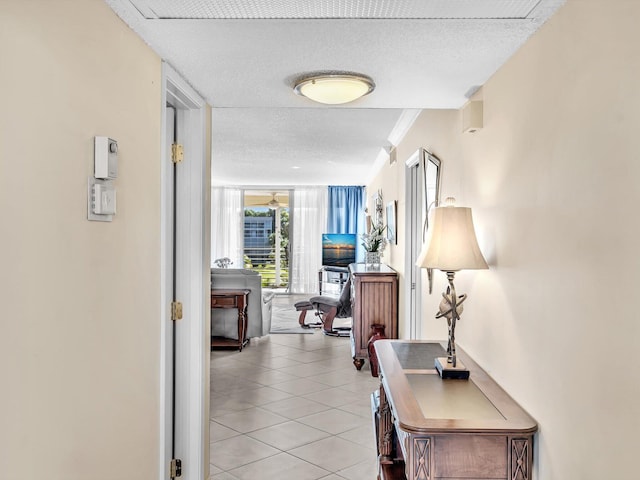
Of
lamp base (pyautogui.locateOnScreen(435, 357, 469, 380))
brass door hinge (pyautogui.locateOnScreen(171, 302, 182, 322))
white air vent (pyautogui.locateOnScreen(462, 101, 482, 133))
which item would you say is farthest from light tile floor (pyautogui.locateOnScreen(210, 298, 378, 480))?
white air vent (pyautogui.locateOnScreen(462, 101, 482, 133))

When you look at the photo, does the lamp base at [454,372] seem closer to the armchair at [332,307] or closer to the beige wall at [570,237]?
the beige wall at [570,237]

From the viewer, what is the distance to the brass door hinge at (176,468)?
8.68 feet

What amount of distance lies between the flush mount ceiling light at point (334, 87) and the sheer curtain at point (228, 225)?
8.91 meters

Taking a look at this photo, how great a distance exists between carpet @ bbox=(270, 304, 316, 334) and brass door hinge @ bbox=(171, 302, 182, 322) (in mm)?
4735

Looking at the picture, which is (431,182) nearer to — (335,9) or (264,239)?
(335,9)

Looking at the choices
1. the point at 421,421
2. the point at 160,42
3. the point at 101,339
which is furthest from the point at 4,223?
the point at 421,421

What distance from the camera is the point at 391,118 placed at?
4512mm

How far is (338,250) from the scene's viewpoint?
10453mm

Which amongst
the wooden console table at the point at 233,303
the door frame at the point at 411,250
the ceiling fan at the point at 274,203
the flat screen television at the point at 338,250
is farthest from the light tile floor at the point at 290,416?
the ceiling fan at the point at 274,203

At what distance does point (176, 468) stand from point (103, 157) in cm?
184

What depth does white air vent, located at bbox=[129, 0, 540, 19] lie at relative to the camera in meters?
1.49

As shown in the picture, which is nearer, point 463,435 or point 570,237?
point 570,237

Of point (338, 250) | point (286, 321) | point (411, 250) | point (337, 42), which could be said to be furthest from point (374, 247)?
point (337, 42)

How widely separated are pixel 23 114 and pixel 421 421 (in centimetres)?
142
